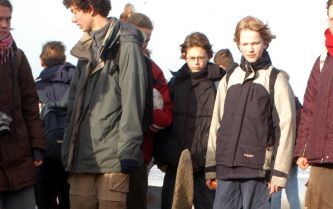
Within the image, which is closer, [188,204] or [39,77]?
[188,204]

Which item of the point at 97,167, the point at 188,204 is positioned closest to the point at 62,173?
the point at 97,167

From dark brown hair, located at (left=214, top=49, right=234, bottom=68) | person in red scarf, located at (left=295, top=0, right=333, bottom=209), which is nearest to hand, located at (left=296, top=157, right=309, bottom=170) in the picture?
person in red scarf, located at (left=295, top=0, right=333, bottom=209)

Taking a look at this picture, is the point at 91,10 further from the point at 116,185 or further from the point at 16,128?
the point at 116,185

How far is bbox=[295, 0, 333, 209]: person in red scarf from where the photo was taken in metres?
4.54

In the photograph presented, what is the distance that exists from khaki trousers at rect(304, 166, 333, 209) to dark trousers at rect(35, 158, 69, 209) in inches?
107

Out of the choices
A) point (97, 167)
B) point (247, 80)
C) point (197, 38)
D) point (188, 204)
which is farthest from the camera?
point (197, 38)

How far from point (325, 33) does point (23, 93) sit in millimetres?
2214

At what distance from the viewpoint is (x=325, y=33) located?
472 centimetres

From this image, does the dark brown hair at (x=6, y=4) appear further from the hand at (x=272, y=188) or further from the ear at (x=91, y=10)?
the hand at (x=272, y=188)

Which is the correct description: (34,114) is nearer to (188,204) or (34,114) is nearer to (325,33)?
(325,33)

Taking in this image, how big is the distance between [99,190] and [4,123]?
795mm

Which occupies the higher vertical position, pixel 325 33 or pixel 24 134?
pixel 325 33

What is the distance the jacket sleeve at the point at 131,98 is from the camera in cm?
436

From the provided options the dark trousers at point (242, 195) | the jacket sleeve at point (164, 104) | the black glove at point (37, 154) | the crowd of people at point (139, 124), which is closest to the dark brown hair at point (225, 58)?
the crowd of people at point (139, 124)
